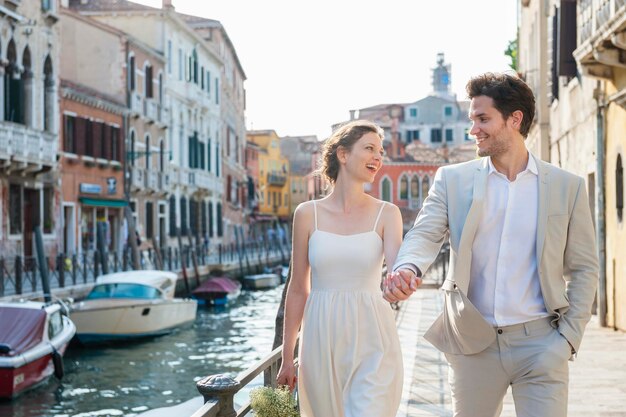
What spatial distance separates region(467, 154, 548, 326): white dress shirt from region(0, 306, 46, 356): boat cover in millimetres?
11863

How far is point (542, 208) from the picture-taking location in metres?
3.27

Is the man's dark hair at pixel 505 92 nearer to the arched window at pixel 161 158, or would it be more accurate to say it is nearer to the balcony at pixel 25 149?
the balcony at pixel 25 149

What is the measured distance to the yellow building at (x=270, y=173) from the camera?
7569 cm

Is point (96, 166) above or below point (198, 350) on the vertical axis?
above

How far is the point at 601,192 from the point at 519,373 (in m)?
9.24

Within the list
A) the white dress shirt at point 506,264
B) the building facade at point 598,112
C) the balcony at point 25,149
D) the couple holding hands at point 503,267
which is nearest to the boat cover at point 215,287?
the balcony at point 25,149

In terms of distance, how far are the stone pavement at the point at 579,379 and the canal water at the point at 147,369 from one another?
4.33 m

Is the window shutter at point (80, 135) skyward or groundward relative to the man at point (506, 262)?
skyward

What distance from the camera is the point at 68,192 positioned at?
95.1 ft

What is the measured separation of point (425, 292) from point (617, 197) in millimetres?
10032

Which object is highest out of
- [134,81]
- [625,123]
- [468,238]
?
[134,81]

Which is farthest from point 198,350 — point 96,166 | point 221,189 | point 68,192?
point 221,189

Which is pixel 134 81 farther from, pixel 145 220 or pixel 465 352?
pixel 465 352

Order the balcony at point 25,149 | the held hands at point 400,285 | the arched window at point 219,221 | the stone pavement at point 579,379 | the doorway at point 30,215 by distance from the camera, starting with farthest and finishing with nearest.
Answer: the arched window at point 219,221
the doorway at point 30,215
the balcony at point 25,149
the stone pavement at point 579,379
the held hands at point 400,285
